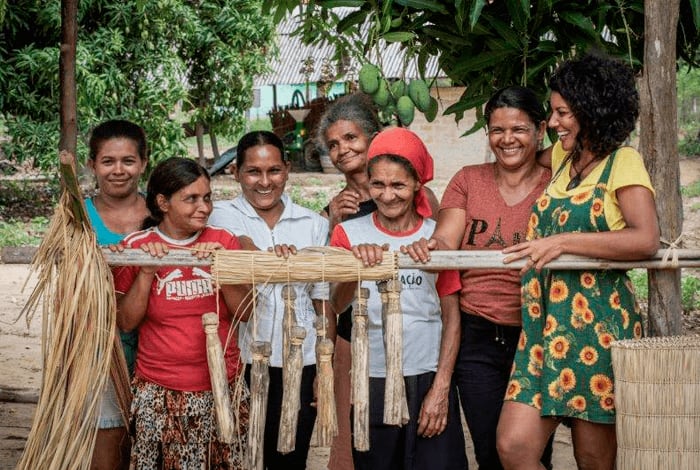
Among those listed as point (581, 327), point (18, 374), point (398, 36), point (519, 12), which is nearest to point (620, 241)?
point (581, 327)

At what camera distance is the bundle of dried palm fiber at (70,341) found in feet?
7.63

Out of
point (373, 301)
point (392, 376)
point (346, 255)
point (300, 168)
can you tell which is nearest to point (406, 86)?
point (373, 301)

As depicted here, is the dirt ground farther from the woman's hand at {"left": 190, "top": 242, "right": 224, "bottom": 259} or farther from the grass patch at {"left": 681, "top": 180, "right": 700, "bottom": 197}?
the grass patch at {"left": 681, "top": 180, "right": 700, "bottom": 197}

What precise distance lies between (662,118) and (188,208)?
4.64 ft

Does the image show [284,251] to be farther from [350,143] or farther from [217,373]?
[350,143]

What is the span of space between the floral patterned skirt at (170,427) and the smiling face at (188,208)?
0.47 m

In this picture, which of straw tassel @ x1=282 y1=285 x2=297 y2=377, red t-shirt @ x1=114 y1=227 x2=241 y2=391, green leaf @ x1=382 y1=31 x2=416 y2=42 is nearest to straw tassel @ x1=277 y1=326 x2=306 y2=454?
straw tassel @ x1=282 y1=285 x2=297 y2=377

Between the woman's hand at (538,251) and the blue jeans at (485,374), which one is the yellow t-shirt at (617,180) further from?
the blue jeans at (485,374)

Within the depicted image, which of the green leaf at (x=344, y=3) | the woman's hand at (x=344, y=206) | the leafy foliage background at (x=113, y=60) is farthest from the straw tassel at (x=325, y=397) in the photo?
the leafy foliage background at (x=113, y=60)

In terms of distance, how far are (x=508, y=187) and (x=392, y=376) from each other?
72cm

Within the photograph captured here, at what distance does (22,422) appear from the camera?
465 cm

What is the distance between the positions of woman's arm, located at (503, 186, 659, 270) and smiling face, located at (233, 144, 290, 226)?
94 cm

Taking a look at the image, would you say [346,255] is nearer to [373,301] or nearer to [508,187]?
[373,301]

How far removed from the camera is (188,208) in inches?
105
